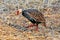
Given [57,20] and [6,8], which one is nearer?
[57,20]

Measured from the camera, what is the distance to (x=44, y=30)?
29.8ft

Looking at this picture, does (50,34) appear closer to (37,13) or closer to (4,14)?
(37,13)

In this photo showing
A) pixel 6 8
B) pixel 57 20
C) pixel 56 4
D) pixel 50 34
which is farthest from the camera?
pixel 56 4

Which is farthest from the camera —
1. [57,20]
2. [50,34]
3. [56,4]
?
[56,4]

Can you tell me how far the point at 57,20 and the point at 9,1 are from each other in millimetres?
2233

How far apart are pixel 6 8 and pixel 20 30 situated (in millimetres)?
1967

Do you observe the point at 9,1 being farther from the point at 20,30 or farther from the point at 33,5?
the point at 20,30

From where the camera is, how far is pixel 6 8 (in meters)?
10.8

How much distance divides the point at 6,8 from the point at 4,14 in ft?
2.12

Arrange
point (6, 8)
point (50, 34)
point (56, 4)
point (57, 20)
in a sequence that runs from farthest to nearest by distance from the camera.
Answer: point (56, 4), point (6, 8), point (57, 20), point (50, 34)

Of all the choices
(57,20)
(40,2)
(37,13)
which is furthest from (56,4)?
(37,13)

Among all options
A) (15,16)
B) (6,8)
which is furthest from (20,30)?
(6,8)

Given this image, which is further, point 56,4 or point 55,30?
point 56,4

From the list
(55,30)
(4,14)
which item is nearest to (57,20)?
(55,30)
